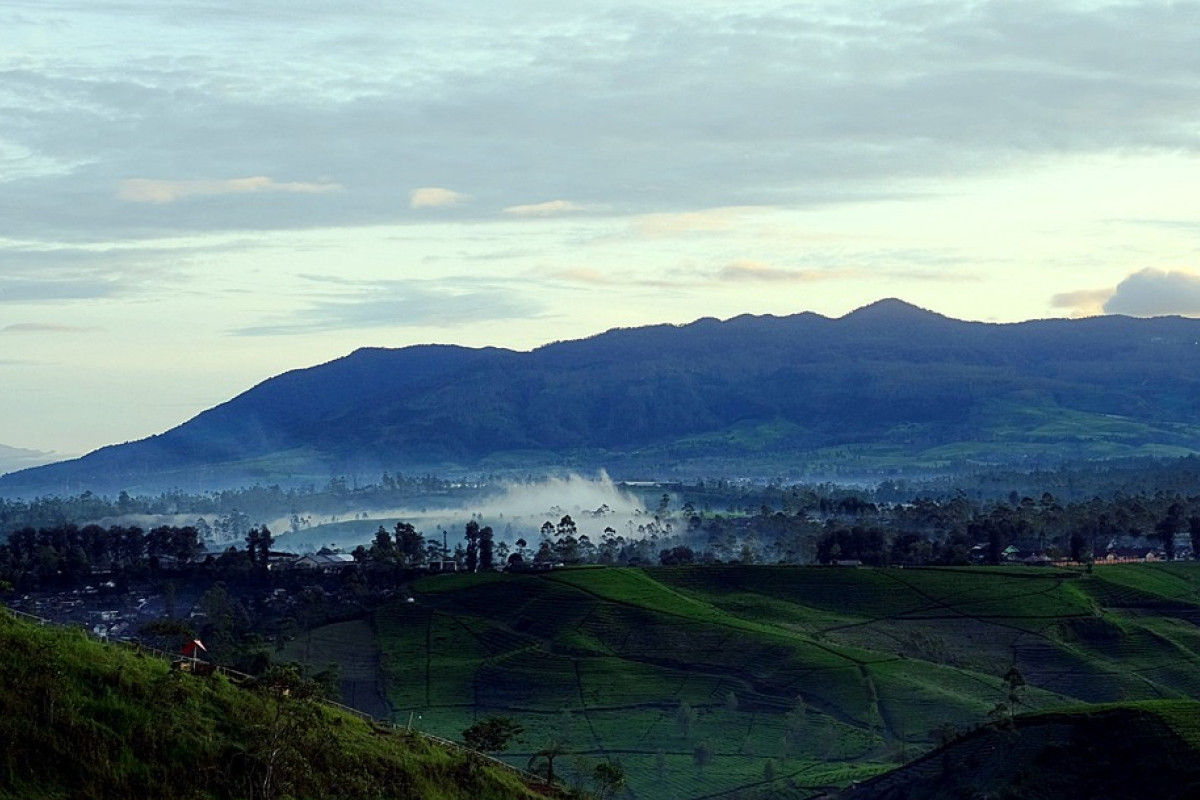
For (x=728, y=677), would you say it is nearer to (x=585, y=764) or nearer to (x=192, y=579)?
(x=585, y=764)

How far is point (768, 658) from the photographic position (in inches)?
4508

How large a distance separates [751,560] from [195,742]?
434 feet

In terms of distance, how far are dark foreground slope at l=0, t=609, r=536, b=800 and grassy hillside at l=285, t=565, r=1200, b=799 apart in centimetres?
4495

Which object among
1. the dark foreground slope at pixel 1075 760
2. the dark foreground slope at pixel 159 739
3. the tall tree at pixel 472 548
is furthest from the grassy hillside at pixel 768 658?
the dark foreground slope at pixel 159 739

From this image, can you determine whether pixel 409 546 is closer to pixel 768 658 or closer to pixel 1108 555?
pixel 768 658

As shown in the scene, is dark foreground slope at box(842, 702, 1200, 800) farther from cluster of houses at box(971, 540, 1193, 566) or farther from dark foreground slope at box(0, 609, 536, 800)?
cluster of houses at box(971, 540, 1193, 566)

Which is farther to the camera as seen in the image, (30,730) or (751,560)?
(751,560)

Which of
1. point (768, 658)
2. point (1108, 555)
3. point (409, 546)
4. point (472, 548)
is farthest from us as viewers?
point (1108, 555)

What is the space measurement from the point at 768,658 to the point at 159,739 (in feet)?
257

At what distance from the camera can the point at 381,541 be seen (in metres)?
153

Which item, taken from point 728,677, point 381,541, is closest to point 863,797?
point 728,677

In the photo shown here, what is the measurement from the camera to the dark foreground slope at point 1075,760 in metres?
65.3

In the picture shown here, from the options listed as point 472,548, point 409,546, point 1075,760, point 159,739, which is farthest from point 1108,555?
point 159,739

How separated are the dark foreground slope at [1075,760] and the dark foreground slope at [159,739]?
29620 mm
